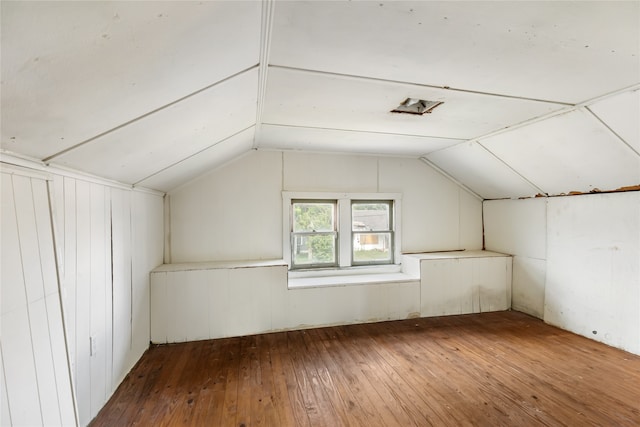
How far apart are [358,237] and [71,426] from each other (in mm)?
3345

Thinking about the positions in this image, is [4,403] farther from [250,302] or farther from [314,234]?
[314,234]

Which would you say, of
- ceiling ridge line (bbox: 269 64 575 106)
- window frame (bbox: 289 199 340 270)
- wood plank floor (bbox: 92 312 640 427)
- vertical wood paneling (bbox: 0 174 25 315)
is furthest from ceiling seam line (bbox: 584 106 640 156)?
vertical wood paneling (bbox: 0 174 25 315)

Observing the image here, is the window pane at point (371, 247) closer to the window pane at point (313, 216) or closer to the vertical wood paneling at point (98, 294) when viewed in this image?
the window pane at point (313, 216)

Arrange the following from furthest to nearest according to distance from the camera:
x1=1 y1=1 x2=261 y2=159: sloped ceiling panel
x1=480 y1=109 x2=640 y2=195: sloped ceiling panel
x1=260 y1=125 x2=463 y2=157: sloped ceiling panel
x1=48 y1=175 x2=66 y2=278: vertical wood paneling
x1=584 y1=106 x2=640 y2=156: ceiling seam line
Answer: x1=260 y1=125 x2=463 y2=157: sloped ceiling panel
x1=480 y1=109 x2=640 y2=195: sloped ceiling panel
x1=584 y1=106 x2=640 y2=156: ceiling seam line
x1=48 y1=175 x2=66 y2=278: vertical wood paneling
x1=1 y1=1 x2=261 y2=159: sloped ceiling panel

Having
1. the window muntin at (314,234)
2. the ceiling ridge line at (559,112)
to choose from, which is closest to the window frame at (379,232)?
the window muntin at (314,234)

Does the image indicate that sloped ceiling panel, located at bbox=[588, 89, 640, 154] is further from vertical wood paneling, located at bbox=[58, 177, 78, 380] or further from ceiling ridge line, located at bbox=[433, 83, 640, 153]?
vertical wood paneling, located at bbox=[58, 177, 78, 380]

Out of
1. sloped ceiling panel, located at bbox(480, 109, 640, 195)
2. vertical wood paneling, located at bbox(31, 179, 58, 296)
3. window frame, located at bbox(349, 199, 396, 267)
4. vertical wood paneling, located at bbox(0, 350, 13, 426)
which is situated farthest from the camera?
window frame, located at bbox(349, 199, 396, 267)

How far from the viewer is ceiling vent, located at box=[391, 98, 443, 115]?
222 centimetres

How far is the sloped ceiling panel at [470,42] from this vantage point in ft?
3.86

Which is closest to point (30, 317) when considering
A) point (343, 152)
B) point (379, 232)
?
point (343, 152)

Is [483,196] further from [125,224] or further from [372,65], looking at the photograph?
[125,224]

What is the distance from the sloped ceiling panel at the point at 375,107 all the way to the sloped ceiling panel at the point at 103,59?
1.70 feet

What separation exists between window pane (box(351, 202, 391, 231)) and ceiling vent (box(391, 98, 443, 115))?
1898 millimetres

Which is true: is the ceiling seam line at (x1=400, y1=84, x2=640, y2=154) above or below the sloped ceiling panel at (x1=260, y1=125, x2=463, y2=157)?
below
